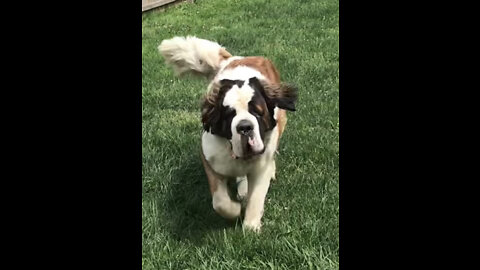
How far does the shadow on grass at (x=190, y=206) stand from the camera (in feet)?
13.0

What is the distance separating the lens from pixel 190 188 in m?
4.62

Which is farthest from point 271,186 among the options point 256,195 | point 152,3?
point 152,3

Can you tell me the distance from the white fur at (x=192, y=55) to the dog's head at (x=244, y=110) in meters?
1.20

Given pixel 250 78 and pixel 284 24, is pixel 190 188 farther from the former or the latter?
pixel 284 24

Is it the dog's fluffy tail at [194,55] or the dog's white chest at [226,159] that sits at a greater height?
the dog's fluffy tail at [194,55]

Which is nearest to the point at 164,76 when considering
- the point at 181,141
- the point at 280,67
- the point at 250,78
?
the point at 280,67

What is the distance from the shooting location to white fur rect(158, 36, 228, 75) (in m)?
5.06

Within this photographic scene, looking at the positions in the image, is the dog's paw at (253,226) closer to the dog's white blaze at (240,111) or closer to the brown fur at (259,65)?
the dog's white blaze at (240,111)

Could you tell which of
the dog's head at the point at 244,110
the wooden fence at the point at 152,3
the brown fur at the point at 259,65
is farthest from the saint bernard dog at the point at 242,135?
the wooden fence at the point at 152,3

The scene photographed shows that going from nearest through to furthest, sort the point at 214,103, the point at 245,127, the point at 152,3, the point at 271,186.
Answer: the point at 245,127 → the point at 214,103 → the point at 271,186 → the point at 152,3

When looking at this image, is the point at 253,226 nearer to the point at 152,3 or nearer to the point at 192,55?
the point at 192,55

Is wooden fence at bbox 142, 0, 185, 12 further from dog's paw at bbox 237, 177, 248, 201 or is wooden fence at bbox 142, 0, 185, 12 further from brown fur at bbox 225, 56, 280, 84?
dog's paw at bbox 237, 177, 248, 201

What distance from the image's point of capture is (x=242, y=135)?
3447 mm

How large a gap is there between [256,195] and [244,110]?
70 centimetres
